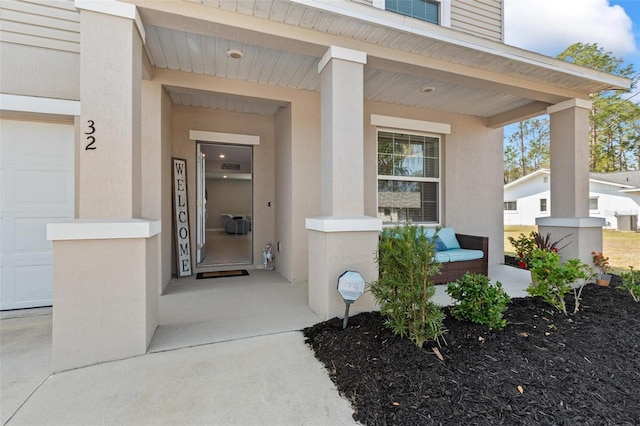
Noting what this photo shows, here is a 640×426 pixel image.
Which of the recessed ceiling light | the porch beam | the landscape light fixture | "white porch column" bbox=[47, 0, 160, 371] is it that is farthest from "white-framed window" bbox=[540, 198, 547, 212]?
"white porch column" bbox=[47, 0, 160, 371]

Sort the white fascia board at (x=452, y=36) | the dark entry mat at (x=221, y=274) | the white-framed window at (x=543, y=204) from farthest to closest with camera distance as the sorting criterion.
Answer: the white-framed window at (x=543, y=204) < the dark entry mat at (x=221, y=274) < the white fascia board at (x=452, y=36)

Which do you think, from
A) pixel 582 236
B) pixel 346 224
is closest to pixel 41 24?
pixel 346 224

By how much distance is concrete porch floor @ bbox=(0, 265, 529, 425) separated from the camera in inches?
67.5

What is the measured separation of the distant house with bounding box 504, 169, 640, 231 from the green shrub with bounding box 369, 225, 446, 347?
1333 centimetres

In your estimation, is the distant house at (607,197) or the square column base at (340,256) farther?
the distant house at (607,197)

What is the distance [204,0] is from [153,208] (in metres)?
2.65

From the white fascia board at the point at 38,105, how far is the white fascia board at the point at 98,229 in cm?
199

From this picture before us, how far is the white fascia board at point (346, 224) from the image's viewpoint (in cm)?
296

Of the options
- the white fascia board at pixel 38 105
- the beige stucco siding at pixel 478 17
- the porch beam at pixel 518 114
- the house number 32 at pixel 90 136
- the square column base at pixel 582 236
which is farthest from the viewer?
the porch beam at pixel 518 114

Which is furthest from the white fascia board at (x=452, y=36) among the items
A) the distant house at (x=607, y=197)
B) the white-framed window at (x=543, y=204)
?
the white-framed window at (x=543, y=204)

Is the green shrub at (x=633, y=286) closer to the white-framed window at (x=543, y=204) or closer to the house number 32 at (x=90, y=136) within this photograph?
the house number 32 at (x=90, y=136)

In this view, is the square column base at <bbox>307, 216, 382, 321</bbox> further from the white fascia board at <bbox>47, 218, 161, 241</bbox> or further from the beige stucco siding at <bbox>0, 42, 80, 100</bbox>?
the beige stucco siding at <bbox>0, 42, 80, 100</bbox>

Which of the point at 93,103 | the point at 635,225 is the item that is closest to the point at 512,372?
the point at 93,103

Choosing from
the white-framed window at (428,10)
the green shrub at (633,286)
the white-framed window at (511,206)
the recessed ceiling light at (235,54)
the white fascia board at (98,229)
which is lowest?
the green shrub at (633,286)
